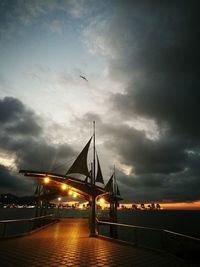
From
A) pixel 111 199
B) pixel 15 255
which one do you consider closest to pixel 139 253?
pixel 15 255

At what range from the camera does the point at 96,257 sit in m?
8.20

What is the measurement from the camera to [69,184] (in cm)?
1734

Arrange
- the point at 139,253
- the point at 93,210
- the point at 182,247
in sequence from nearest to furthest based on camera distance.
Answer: the point at 139,253, the point at 93,210, the point at 182,247

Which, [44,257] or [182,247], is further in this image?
[182,247]

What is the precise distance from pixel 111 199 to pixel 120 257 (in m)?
34.6

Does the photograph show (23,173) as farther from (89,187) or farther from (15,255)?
(15,255)

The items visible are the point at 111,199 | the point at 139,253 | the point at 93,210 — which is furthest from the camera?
the point at 111,199

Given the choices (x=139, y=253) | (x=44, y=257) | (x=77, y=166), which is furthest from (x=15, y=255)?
(x=77, y=166)

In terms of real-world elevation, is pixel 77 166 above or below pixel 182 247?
above

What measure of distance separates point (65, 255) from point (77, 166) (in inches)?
449

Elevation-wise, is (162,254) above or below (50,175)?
below

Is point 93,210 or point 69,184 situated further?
point 69,184

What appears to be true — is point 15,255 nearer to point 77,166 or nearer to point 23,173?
point 23,173

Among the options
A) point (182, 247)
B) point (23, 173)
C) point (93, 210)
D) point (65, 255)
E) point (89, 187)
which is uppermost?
point (23, 173)
